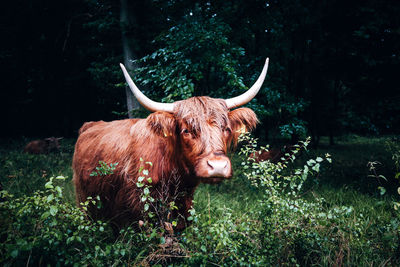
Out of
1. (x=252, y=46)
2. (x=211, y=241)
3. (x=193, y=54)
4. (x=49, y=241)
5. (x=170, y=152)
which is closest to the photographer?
(x=49, y=241)

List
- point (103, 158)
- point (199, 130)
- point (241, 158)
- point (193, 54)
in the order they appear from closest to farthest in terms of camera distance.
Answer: point (199, 130), point (103, 158), point (193, 54), point (241, 158)

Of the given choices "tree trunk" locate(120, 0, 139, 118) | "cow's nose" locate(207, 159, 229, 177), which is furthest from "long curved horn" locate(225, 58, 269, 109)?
"tree trunk" locate(120, 0, 139, 118)

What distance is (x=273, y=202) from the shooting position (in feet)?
7.34

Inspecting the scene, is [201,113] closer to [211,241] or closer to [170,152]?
[170,152]

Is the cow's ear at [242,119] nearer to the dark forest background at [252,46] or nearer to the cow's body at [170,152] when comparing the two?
Answer: the cow's body at [170,152]

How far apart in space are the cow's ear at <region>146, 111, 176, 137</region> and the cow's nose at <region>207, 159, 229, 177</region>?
662 millimetres

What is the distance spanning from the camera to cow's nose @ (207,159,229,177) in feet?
6.49

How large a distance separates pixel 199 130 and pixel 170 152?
0.52 m

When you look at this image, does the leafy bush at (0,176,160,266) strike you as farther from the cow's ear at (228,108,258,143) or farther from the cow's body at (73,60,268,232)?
the cow's ear at (228,108,258,143)

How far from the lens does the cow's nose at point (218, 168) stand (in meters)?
1.98

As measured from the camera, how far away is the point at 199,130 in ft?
7.66

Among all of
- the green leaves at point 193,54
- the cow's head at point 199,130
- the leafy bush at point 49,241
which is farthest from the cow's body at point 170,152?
the green leaves at point 193,54

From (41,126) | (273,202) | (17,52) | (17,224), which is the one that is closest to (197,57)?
(273,202)

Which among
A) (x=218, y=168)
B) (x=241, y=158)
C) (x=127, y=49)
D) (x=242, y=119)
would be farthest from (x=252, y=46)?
(x=218, y=168)
